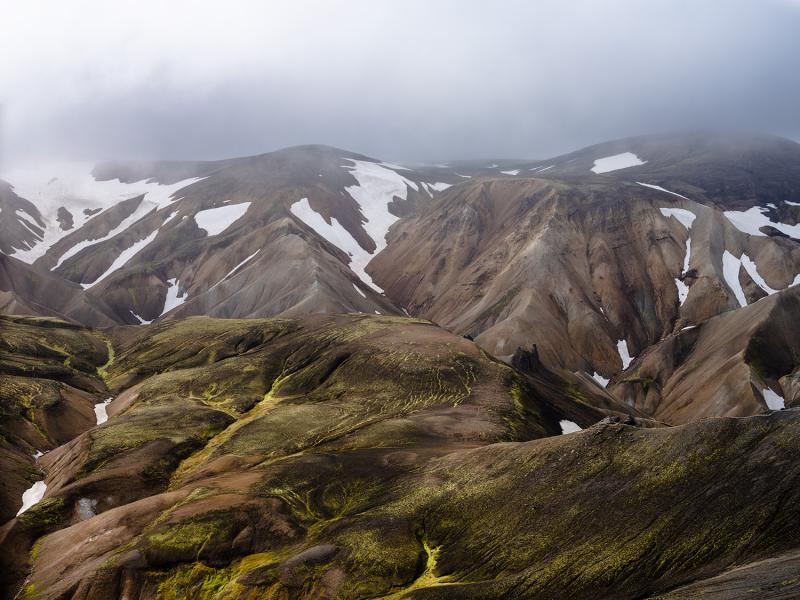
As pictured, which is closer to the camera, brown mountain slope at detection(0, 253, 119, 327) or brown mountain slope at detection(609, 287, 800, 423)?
brown mountain slope at detection(609, 287, 800, 423)

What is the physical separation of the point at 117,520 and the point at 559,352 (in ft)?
320

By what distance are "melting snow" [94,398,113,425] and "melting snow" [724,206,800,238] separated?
477ft

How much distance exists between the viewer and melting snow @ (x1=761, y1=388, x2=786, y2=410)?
9538 cm

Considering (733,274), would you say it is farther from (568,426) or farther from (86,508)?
(86,508)

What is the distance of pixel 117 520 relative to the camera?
45.2m

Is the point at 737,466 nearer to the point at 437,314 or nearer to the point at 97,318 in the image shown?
the point at 437,314

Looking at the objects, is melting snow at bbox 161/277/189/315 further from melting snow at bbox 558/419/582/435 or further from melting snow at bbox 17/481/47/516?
melting snow at bbox 558/419/582/435

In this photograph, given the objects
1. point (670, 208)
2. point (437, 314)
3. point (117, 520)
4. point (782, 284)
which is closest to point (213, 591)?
point (117, 520)

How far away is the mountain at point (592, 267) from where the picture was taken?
13688 centimetres

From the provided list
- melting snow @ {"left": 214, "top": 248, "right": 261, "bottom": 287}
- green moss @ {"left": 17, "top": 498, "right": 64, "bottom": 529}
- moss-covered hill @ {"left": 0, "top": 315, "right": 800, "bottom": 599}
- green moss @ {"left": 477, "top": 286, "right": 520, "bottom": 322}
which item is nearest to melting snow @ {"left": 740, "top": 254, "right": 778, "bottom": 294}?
green moss @ {"left": 477, "top": 286, "right": 520, "bottom": 322}

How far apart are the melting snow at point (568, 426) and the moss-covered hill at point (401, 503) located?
4.08 ft

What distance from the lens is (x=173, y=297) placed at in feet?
575

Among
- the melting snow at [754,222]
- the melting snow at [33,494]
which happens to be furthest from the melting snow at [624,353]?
the melting snow at [33,494]

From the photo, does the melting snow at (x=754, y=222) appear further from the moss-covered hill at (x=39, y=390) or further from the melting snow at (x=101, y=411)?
the moss-covered hill at (x=39, y=390)
